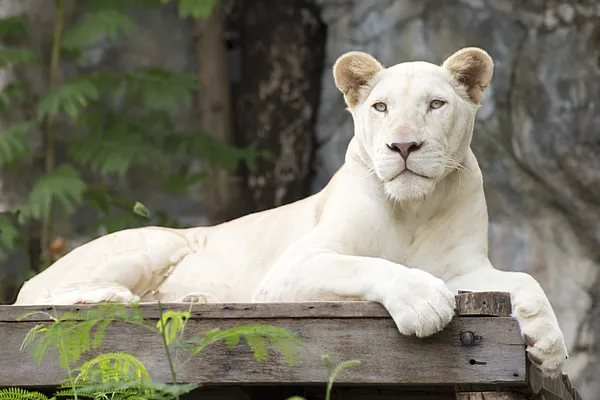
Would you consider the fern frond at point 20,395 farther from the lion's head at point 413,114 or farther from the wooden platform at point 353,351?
the lion's head at point 413,114

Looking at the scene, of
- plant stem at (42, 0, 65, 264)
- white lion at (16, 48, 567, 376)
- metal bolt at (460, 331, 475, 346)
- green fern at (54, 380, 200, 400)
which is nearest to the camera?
green fern at (54, 380, 200, 400)

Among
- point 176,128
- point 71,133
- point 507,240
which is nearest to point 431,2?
point 507,240

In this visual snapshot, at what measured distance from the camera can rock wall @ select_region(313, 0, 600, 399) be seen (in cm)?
625

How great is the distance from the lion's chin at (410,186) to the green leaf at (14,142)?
347 centimetres

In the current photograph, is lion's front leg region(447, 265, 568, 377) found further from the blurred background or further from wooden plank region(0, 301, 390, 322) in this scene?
the blurred background

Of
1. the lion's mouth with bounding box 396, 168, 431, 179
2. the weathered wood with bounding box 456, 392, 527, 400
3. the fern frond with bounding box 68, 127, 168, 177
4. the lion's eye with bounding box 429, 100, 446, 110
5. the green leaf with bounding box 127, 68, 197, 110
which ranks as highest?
the lion's eye with bounding box 429, 100, 446, 110

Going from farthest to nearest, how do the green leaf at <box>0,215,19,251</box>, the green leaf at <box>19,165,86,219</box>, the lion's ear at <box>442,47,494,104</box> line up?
the green leaf at <box>19,165,86,219</box> → the green leaf at <box>0,215,19,251</box> → the lion's ear at <box>442,47,494,104</box>

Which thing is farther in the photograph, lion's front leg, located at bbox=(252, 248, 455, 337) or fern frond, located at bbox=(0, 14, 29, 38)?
fern frond, located at bbox=(0, 14, 29, 38)

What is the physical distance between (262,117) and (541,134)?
1.89 m

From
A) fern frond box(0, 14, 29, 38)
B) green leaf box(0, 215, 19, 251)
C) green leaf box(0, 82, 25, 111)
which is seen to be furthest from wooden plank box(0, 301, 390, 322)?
fern frond box(0, 14, 29, 38)

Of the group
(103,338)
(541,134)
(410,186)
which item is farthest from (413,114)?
(541,134)

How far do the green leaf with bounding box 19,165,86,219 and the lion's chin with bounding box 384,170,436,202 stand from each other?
3257 mm

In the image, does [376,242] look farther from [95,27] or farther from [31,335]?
[95,27]

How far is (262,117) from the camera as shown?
7.12 meters
